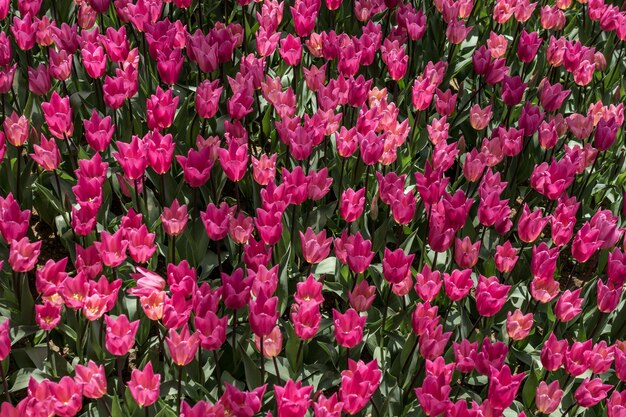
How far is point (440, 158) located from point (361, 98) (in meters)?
0.48

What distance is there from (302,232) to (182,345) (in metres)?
1.08

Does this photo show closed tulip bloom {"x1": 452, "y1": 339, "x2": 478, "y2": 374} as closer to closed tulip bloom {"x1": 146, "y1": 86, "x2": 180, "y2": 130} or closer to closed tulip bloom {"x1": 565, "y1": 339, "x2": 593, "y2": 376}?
closed tulip bloom {"x1": 565, "y1": 339, "x2": 593, "y2": 376}

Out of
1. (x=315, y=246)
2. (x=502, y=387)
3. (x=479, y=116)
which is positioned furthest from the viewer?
(x=479, y=116)

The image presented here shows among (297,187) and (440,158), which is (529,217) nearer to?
(440,158)

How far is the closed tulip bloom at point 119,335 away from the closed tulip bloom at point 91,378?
0.09m

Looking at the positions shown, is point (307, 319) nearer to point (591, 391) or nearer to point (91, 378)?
point (91, 378)

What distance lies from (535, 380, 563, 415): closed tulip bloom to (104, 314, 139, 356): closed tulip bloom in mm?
1226

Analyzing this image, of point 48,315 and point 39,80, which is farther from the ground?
point 39,80

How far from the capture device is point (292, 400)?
8.04 ft

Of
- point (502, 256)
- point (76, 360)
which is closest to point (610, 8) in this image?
point (502, 256)

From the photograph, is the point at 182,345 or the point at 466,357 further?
the point at 466,357

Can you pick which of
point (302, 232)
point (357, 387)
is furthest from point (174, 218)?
point (357, 387)

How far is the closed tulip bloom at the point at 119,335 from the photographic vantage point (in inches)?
100

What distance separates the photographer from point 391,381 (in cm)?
312
